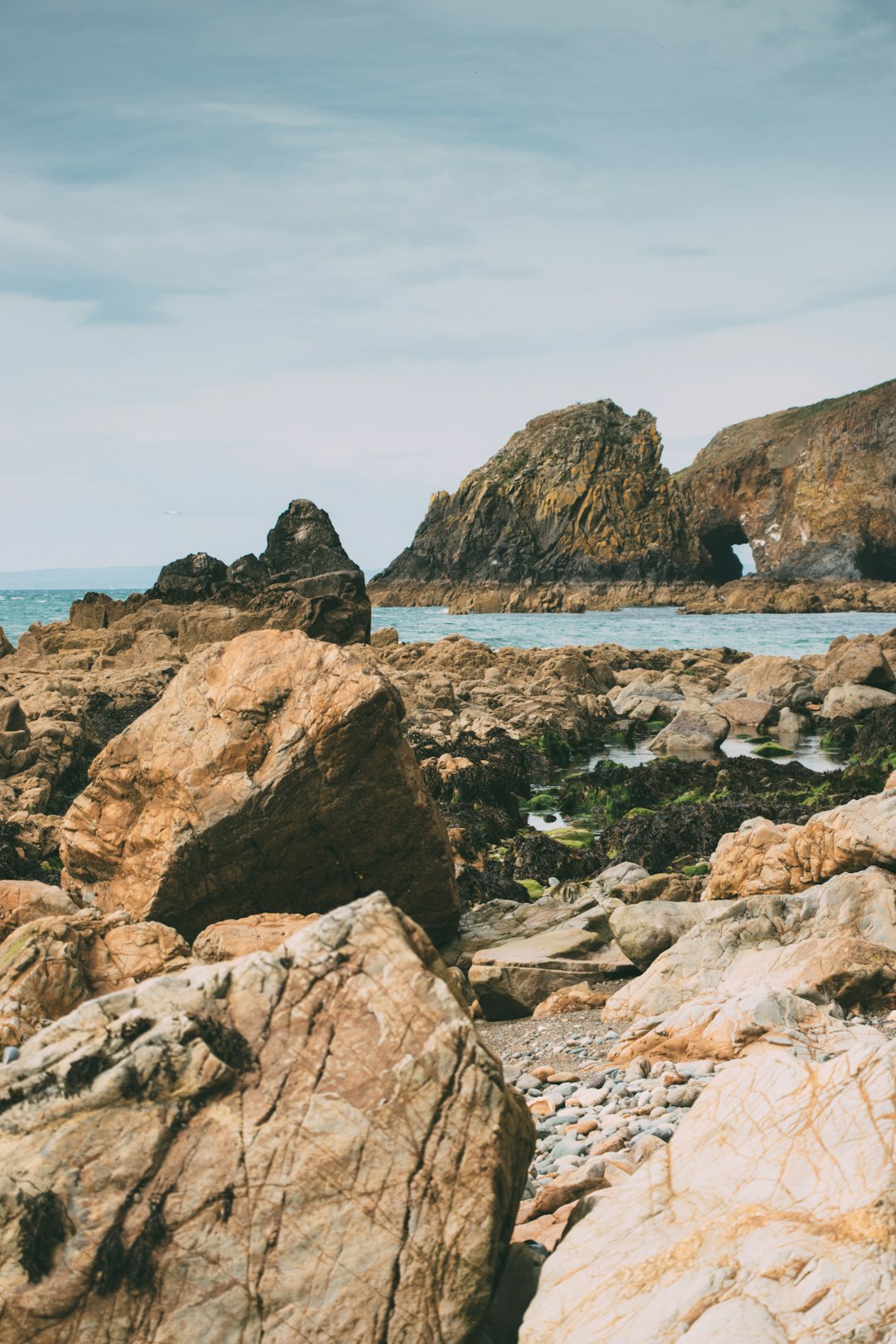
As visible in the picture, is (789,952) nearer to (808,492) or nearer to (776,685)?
(776,685)

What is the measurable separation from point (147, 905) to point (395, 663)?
73.9ft

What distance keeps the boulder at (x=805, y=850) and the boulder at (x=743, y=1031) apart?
7.88 ft

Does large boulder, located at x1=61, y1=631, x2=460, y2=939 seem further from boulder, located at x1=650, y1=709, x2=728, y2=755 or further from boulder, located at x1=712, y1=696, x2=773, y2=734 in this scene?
boulder, located at x1=712, y1=696, x2=773, y2=734

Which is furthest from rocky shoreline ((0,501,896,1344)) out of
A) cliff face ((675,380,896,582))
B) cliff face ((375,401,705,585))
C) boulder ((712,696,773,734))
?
cliff face ((675,380,896,582))

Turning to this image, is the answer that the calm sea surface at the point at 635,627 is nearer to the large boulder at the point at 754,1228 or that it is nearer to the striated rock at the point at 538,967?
the striated rock at the point at 538,967

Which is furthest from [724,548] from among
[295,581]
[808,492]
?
[295,581]

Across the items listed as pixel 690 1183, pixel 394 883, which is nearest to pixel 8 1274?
pixel 690 1183

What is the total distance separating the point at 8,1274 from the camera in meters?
3.11

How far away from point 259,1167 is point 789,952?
14.6 ft

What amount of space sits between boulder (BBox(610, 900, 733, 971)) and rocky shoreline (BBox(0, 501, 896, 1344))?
0.03 metres

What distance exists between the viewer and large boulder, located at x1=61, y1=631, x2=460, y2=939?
802cm

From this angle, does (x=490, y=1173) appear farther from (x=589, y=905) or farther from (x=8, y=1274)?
(x=589, y=905)

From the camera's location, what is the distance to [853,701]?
21.1 metres

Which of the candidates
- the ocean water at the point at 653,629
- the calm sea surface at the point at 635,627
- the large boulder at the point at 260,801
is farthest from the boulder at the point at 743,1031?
the calm sea surface at the point at 635,627
